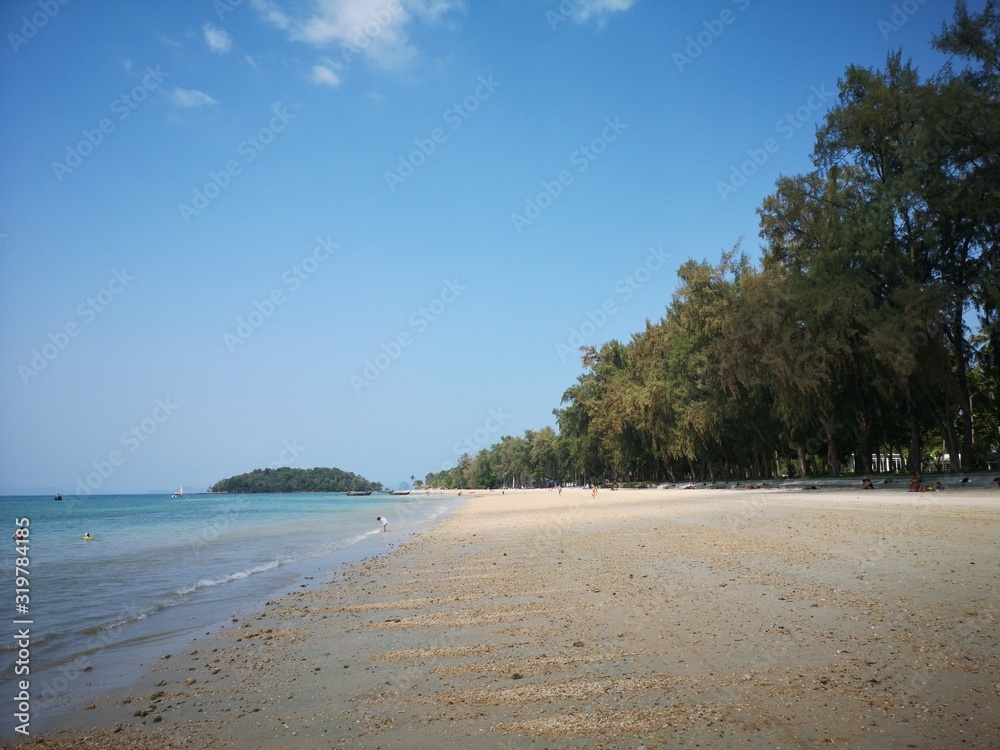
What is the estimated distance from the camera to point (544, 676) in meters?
5.26

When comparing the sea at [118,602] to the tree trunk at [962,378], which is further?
the tree trunk at [962,378]

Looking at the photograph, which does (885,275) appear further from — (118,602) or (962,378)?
(118,602)

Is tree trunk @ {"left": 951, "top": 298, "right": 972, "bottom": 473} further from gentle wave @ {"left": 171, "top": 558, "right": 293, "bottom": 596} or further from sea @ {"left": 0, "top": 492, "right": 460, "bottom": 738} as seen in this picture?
gentle wave @ {"left": 171, "top": 558, "right": 293, "bottom": 596}

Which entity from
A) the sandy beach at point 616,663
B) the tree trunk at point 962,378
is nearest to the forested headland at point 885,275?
the tree trunk at point 962,378

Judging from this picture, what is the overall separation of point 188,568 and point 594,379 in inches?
2489

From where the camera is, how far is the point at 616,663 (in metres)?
5.43

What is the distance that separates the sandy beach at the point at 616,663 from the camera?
4.10m

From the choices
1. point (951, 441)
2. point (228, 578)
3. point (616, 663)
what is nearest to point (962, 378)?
point (951, 441)

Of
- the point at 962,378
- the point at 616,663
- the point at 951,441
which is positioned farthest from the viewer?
the point at 951,441

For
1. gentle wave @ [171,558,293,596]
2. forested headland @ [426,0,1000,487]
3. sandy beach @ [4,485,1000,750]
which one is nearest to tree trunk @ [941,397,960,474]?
forested headland @ [426,0,1000,487]

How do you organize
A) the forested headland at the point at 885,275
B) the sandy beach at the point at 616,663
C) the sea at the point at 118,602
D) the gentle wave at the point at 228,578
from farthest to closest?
the forested headland at the point at 885,275 → the gentle wave at the point at 228,578 → the sea at the point at 118,602 → the sandy beach at the point at 616,663

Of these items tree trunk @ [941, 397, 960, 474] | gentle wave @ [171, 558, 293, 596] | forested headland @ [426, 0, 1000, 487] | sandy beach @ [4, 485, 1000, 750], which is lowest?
gentle wave @ [171, 558, 293, 596]

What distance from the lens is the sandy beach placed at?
4098mm

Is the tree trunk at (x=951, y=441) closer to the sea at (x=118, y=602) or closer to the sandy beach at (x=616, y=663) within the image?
the sandy beach at (x=616, y=663)
